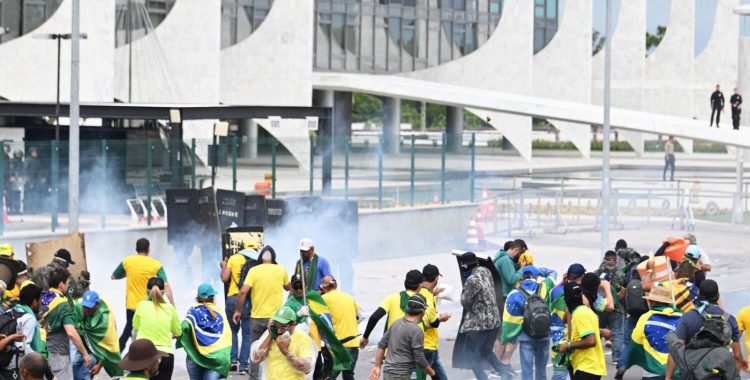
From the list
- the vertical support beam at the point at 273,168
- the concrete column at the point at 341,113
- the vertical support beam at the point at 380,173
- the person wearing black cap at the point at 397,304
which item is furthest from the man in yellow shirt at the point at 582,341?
the concrete column at the point at 341,113

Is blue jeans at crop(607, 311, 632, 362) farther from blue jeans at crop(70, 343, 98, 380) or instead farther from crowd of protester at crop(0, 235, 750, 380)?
blue jeans at crop(70, 343, 98, 380)

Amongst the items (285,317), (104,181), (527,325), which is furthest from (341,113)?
(285,317)

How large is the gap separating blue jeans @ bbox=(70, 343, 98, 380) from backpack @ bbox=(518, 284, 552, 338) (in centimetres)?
379

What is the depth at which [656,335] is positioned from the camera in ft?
39.2

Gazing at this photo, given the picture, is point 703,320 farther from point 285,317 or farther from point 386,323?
point 285,317

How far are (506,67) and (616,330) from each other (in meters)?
53.6

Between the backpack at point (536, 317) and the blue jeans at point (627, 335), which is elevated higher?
the backpack at point (536, 317)

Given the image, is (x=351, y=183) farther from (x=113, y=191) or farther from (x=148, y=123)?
(x=148, y=123)

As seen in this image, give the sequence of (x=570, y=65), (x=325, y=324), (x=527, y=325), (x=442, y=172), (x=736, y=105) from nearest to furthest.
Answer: (x=325, y=324), (x=527, y=325), (x=442, y=172), (x=736, y=105), (x=570, y=65)

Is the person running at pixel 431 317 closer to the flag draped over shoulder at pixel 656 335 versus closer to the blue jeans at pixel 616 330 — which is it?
the flag draped over shoulder at pixel 656 335

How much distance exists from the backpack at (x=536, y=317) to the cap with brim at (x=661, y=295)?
4.89 feet

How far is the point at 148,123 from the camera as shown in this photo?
4088cm

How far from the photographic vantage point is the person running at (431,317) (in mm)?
12664

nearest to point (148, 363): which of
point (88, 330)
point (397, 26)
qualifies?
point (88, 330)
